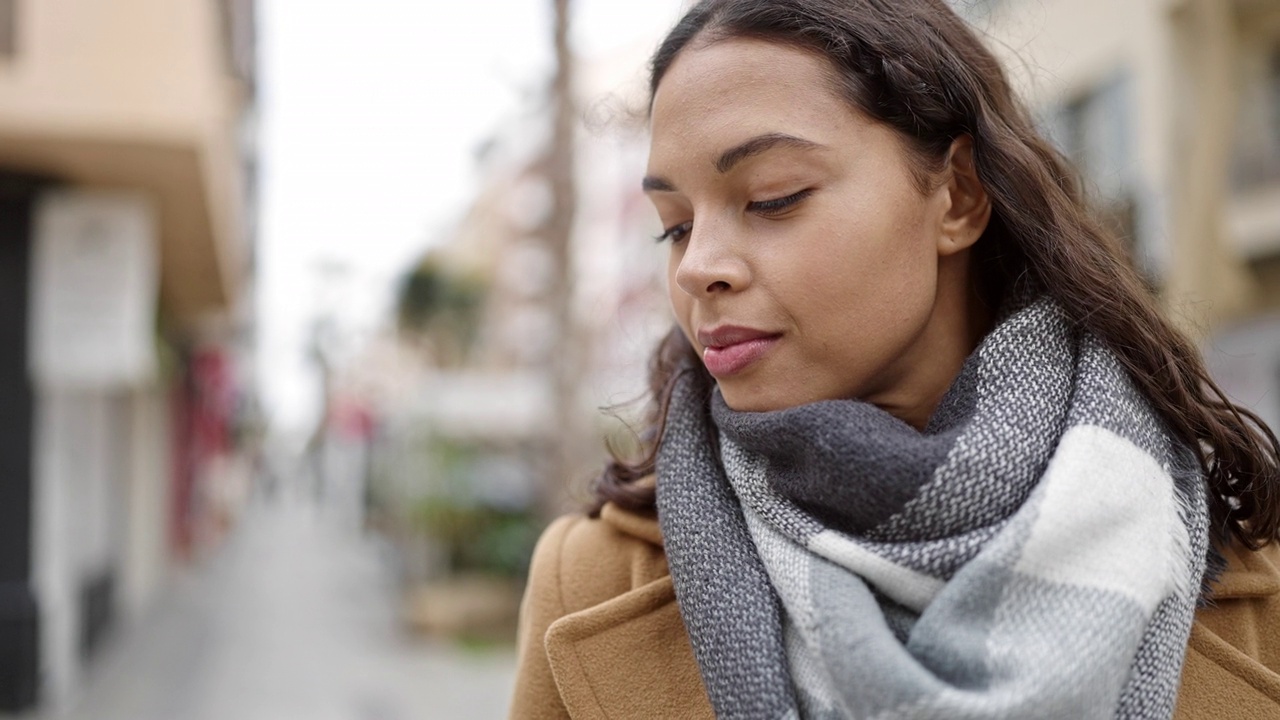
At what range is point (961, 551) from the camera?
1.28m

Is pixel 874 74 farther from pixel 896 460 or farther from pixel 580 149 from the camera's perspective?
pixel 580 149

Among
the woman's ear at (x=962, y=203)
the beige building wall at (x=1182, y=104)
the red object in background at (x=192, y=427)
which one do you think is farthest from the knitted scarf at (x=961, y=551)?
the red object in background at (x=192, y=427)

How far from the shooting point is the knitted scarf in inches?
46.8

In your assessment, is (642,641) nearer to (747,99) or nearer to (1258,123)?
(747,99)

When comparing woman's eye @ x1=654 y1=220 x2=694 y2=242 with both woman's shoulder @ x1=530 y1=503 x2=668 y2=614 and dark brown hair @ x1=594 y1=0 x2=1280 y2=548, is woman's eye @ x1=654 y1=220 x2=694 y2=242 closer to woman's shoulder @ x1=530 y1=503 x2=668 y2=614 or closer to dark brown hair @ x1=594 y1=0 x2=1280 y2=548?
dark brown hair @ x1=594 y1=0 x2=1280 y2=548

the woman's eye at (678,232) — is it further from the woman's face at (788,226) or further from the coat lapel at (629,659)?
the coat lapel at (629,659)

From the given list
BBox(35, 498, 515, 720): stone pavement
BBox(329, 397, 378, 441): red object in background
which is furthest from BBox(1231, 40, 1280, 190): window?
BBox(329, 397, 378, 441): red object in background

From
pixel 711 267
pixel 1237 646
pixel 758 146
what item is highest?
pixel 758 146

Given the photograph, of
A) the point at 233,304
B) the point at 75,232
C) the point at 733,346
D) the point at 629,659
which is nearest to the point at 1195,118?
the point at 733,346

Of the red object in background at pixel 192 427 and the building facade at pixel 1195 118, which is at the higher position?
the building facade at pixel 1195 118

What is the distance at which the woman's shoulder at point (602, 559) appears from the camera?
1663mm

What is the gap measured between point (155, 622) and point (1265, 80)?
571 inches

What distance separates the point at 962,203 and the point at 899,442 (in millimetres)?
437

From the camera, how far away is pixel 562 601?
1671mm
